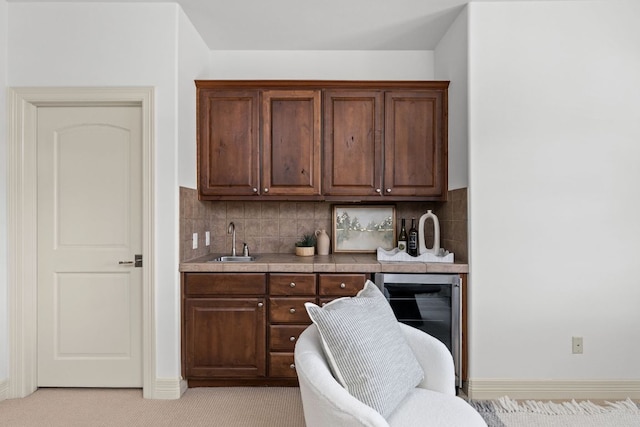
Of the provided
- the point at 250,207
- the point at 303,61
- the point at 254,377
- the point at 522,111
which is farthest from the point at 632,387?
the point at 303,61

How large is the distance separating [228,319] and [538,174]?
7.73 ft

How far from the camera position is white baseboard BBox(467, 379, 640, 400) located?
2.88 m

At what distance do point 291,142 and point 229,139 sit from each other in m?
0.49

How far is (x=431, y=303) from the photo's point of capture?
2.96 metres

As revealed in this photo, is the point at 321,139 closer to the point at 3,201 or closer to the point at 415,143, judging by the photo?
the point at 415,143

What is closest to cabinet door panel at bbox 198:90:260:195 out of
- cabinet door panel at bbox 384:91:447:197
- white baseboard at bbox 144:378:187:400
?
cabinet door panel at bbox 384:91:447:197

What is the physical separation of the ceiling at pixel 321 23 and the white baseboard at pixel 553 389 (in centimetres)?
261

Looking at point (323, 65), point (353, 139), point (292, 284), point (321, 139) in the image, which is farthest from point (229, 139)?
point (292, 284)

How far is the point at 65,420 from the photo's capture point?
262cm

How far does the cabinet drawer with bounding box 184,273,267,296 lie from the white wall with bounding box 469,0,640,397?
148 centimetres

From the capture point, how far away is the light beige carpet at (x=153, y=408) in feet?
8.53

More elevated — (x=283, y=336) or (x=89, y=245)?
(x=89, y=245)

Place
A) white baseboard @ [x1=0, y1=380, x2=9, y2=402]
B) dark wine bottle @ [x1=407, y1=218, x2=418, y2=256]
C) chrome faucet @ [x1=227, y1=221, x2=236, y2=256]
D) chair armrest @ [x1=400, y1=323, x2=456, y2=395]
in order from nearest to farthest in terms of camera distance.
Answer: chair armrest @ [x1=400, y1=323, x2=456, y2=395] → white baseboard @ [x1=0, y1=380, x2=9, y2=402] → dark wine bottle @ [x1=407, y1=218, x2=418, y2=256] → chrome faucet @ [x1=227, y1=221, x2=236, y2=256]

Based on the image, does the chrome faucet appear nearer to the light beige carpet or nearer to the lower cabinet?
the lower cabinet
